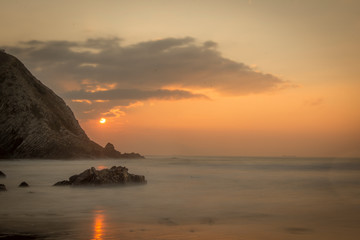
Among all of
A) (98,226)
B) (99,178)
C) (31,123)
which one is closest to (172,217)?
(98,226)

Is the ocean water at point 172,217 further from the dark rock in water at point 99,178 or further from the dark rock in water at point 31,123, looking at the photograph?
the dark rock in water at point 31,123

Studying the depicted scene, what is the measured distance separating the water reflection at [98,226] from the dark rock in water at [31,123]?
303 ft

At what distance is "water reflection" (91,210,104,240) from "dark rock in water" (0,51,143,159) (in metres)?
92.2

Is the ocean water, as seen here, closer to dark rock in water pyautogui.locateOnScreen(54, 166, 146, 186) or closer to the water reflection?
the water reflection

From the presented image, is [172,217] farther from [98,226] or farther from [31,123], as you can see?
[31,123]

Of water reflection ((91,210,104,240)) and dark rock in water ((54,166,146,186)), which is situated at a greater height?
dark rock in water ((54,166,146,186))

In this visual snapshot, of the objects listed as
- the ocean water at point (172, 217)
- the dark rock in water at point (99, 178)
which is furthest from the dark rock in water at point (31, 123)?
the ocean water at point (172, 217)

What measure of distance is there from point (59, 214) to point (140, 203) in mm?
5109

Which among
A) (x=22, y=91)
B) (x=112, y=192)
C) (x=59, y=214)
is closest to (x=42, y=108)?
(x=22, y=91)

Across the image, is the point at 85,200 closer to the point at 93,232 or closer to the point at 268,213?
the point at 93,232

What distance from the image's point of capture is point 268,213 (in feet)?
53.6

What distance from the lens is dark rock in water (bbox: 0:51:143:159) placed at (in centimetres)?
10094

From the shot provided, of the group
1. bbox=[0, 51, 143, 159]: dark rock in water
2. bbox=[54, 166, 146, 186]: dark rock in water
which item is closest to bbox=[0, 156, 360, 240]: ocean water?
bbox=[54, 166, 146, 186]: dark rock in water

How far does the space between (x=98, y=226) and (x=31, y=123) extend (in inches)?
3922
